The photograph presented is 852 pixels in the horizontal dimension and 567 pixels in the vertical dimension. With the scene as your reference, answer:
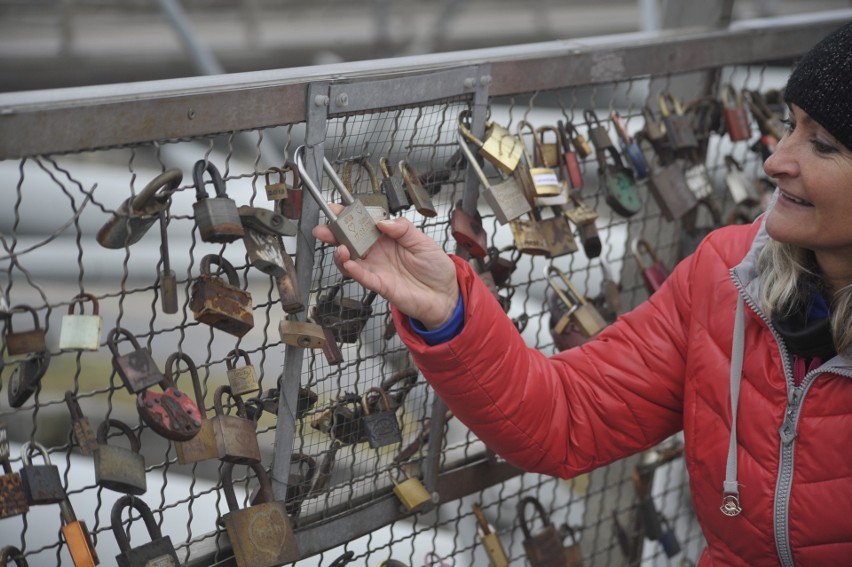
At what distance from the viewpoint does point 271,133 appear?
583 cm

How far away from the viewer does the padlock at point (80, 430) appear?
1.36 meters

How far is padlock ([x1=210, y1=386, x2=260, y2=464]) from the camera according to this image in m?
1.49

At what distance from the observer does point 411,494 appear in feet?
6.07

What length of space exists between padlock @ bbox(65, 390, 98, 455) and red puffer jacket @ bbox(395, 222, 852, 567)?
453 mm

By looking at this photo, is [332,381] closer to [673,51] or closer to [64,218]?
[673,51]

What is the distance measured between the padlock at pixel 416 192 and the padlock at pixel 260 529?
0.48m

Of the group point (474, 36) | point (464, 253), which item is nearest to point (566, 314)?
point (464, 253)

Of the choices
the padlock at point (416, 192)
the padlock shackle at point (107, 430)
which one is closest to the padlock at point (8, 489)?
the padlock shackle at point (107, 430)

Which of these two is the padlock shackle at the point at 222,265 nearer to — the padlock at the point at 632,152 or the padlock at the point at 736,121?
the padlock at the point at 632,152

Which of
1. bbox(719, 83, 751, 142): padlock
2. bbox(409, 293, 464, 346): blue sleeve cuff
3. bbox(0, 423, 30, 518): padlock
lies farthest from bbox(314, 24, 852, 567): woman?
bbox(719, 83, 751, 142): padlock

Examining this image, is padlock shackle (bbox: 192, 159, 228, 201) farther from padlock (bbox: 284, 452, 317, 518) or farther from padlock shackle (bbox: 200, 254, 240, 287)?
padlock (bbox: 284, 452, 317, 518)

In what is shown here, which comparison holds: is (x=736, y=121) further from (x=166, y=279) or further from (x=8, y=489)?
(x=8, y=489)

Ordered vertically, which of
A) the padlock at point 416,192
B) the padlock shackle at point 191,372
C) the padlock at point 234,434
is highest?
the padlock at point 416,192

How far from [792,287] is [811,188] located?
0.54ft
